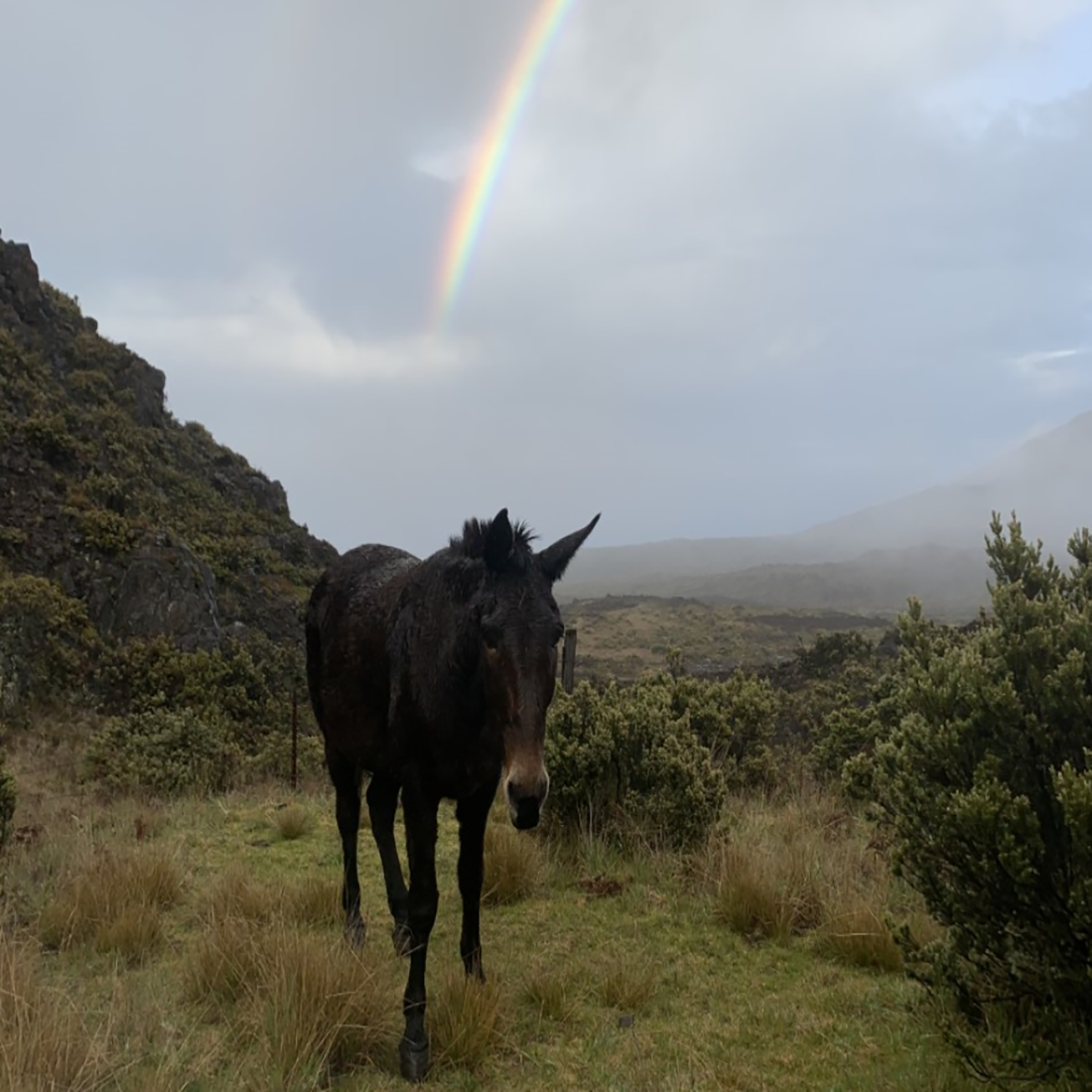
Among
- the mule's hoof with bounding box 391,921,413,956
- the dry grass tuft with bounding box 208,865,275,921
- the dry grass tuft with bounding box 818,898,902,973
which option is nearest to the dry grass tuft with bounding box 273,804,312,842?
the dry grass tuft with bounding box 208,865,275,921

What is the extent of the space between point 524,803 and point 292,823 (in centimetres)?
568

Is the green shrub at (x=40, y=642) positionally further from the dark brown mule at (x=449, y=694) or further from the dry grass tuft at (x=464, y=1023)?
the dry grass tuft at (x=464, y=1023)

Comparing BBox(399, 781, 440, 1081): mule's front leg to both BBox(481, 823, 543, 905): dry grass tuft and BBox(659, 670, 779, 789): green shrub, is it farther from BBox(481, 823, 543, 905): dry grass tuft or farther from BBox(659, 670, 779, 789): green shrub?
BBox(659, 670, 779, 789): green shrub

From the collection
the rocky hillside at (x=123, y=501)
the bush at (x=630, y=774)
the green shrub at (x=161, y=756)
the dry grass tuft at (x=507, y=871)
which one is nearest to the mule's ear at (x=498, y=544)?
the dry grass tuft at (x=507, y=871)

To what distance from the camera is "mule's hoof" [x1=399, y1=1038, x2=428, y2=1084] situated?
3539mm

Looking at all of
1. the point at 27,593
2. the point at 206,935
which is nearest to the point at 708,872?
the point at 206,935

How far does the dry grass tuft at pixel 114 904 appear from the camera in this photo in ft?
15.6

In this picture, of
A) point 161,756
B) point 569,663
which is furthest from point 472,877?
point 161,756

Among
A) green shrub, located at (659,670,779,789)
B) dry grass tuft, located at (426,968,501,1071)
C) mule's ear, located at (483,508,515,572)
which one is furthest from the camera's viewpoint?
green shrub, located at (659,670,779,789)

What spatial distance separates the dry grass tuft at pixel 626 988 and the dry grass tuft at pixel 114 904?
9.29ft

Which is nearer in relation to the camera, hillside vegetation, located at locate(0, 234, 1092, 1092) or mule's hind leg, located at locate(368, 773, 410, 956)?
hillside vegetation, located at locate(0, 234, 1092, 1092)

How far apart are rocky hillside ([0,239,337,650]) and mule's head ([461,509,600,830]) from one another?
50.1 feet

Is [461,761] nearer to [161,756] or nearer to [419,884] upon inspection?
[419,884]

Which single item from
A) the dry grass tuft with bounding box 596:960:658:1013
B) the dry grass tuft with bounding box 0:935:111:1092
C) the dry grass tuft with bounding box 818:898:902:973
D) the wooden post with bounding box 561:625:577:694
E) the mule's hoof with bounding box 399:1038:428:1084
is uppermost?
the wooden post with bounding box 561:625:577:694
